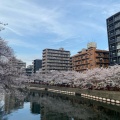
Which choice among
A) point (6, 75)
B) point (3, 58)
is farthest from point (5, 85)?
point (3, 58)

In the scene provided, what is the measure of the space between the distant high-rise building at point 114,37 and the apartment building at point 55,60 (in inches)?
1893

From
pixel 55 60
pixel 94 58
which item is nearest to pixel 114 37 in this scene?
Result: pixel 94 58

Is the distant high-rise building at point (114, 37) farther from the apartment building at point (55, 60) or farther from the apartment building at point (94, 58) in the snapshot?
the apartment building at point (55, 60)

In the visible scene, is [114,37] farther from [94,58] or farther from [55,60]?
[55,60]

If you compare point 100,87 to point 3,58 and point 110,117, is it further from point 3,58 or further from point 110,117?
point 3,58

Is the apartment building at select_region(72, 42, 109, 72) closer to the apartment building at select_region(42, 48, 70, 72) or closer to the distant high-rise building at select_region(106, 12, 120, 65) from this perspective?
the distant high-rise building at select_region(106, 12, 120, 65)

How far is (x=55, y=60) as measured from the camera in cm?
11050

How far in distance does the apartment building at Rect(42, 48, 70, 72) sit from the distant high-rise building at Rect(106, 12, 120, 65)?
4807 cm

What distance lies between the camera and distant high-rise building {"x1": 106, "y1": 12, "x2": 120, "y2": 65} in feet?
204

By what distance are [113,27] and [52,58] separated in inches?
2076

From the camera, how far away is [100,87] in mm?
44625

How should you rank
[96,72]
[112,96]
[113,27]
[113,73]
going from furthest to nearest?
1. [113,27]
2. [96,72]
3. [113,73]
4. [112,96]

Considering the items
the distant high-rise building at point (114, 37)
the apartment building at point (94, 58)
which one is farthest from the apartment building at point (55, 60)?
the distant high-rise building at point (114, 37)

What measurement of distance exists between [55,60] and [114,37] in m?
52.0
